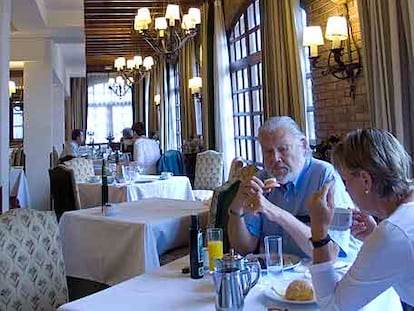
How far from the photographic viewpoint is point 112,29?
8.92 metres

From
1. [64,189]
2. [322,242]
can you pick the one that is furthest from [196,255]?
[64,189]

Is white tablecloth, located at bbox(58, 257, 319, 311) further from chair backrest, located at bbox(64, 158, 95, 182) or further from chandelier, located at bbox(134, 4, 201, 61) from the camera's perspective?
chair backrest, located at bbox(64, 158, 95, 182)

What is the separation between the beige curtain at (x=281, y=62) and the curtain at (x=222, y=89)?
180 centimetres

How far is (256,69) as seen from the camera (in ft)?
20.9

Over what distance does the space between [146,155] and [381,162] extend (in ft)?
21.5

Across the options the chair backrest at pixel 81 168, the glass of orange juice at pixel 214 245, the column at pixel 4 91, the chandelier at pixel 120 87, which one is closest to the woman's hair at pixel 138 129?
the chandelier at pixel 120 87

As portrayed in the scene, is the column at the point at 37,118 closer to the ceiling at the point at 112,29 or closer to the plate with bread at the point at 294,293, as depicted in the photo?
the ceiling at the point at 112,29

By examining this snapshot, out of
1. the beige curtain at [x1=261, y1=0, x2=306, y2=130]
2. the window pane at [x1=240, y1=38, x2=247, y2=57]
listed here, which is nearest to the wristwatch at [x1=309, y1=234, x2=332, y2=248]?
the beige curtain at [x1=261, y1=0, x2=306, y2=130]

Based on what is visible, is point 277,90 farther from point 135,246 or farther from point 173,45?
point 135,246

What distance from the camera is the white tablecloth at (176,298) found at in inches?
59.2

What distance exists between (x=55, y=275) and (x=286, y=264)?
3.57 feet

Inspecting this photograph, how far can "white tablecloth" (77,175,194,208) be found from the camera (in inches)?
208

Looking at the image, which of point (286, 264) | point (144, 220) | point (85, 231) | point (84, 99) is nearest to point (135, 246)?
point (144, 220)

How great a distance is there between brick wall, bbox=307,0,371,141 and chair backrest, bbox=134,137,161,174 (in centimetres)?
369
